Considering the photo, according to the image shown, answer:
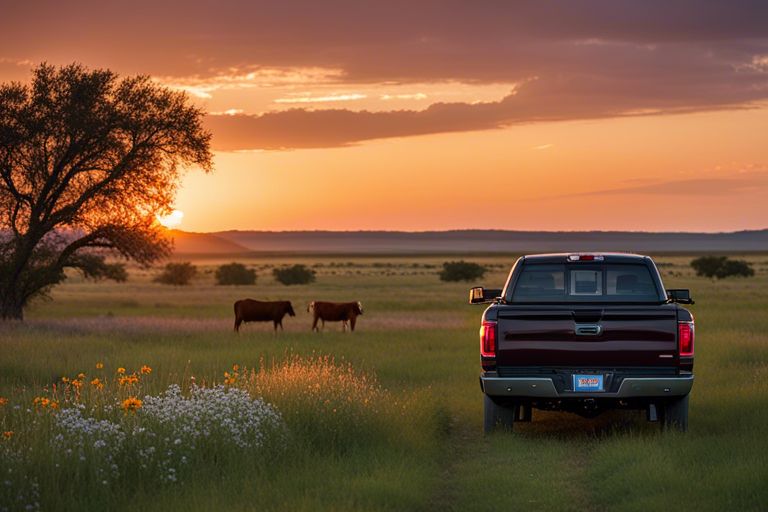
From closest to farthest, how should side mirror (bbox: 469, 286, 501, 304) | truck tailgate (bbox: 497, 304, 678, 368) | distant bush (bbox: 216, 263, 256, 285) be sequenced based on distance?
truck tailgate (bbox: 497, 304, 678, 368) < side mirror (bbox: 469, 286, 501, 304) < distant bush (bbox: 216, 263, 256, 285)

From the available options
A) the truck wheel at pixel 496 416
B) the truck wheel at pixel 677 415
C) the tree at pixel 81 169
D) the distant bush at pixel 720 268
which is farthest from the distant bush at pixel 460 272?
the truck wheel at pixel 677 415

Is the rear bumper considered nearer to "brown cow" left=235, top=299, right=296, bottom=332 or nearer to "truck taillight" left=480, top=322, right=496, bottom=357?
"truck taillight" left=480, top=322, right=496, bottom=357

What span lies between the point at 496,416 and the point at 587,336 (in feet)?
6.56

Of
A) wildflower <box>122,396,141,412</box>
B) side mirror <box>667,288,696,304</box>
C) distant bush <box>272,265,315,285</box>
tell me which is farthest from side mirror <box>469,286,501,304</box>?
distant bush <box>272,265,315,285</box>

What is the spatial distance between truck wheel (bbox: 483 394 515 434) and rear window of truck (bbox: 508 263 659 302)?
57.7 inches

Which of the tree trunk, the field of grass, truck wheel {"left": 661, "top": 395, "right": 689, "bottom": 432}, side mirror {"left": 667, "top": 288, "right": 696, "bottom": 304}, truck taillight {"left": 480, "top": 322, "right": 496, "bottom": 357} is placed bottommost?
the field of grass

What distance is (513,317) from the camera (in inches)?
537

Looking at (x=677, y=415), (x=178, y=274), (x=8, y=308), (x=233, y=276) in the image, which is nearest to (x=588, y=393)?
(x=677, y=415)

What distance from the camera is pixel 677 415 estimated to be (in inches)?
568

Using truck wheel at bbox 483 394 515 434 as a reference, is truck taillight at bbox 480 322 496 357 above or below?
above

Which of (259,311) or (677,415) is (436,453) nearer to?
(677,415)

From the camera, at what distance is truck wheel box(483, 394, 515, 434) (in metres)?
14.8

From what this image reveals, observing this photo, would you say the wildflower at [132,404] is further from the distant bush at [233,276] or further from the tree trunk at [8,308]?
the distant bush at [233,276]

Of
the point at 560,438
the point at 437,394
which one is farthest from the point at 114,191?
the point at 560,438
